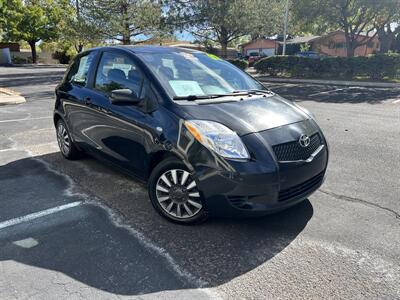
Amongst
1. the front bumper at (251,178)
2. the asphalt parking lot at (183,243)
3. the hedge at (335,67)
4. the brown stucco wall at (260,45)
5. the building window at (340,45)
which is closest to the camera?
the asphalt parking lot at (183,243)

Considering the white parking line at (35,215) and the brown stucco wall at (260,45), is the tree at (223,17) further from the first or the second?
the brown stucco wall at (260,45)

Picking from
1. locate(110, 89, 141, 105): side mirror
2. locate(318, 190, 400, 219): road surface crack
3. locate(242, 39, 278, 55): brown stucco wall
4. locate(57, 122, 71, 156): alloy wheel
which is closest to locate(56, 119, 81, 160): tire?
locate(57, 122, 71, 156): alloy wheel

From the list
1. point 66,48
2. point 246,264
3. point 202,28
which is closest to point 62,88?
point 246,264

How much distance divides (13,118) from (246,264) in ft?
26.7

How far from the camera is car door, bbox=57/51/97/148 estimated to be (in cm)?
449

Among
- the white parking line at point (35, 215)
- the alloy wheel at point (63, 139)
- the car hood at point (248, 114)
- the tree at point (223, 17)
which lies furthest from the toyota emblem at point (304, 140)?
the tree at point (223, 17)

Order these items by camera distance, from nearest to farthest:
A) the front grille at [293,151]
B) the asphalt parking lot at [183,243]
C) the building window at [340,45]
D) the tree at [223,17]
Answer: the asphalt parking lot at [183,243] < the front grille at [293,151] < the tree at [223,17] < the building window at [340,45]

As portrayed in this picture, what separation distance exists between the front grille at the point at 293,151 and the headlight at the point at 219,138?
1.00 feet

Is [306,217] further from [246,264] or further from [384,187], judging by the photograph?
[384,187]

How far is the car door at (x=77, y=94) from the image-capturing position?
449cm

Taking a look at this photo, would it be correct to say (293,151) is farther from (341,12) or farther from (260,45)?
(260,45)

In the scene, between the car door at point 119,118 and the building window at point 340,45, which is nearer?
the car door at point 119,118

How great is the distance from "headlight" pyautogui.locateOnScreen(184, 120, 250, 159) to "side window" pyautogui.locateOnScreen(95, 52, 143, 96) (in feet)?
2.96

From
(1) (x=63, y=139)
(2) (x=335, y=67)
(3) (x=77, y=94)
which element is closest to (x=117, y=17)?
(2) (x=335, y=67)
